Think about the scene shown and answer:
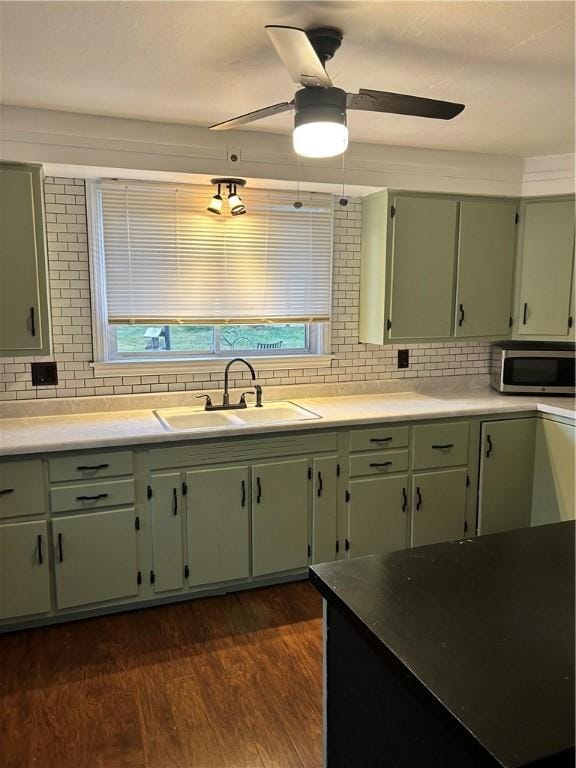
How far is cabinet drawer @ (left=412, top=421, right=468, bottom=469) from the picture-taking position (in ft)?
10.5

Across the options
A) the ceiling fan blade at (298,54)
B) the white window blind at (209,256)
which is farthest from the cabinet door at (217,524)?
the ceiling fan blade at (298,54)

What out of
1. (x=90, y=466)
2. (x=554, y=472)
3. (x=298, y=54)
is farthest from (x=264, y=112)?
(x=554, y=472)

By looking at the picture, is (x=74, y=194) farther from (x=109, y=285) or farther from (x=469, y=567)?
(x=469, y=567)

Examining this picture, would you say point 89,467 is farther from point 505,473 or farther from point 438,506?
point 505,473

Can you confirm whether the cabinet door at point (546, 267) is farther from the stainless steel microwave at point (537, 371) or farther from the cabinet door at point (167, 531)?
the cabinet door at point (167, 531)

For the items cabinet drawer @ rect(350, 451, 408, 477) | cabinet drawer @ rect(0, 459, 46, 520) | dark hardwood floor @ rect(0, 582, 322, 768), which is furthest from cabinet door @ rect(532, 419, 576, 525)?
cabinet drawer @ rect(0, 459, 46, 520)

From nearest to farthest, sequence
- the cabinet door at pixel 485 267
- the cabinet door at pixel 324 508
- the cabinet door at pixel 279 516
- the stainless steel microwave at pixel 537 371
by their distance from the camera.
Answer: the cabinet door at pixel 279 516
the cabinet door at pixel 324 508
the cabinet door at pixel 485 267
the stainless steel microwave at pixel 537 371

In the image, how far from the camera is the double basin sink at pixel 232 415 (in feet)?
10.2

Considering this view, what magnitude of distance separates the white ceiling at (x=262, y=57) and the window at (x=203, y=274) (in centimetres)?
55

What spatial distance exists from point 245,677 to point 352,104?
7.29 ft

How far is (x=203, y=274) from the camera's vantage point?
3293 millimetres

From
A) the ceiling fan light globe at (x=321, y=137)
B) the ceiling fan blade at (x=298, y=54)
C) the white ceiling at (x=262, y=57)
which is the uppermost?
the white ceiling at (x=262, y=57)

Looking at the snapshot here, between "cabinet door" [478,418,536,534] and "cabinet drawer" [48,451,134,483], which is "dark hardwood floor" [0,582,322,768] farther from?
"cabinet door" [478,418,536,534]

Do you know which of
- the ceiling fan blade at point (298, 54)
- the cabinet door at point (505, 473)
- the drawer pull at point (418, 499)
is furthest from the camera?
the cabinet door at point (505, 473)
